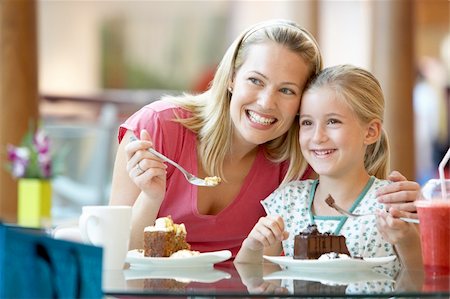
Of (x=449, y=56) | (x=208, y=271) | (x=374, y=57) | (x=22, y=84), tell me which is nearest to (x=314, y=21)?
(x=374, y=57)

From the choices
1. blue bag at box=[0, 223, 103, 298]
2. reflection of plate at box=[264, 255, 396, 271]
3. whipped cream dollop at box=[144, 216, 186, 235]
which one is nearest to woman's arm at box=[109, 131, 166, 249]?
whipped cream dollop at box=[144, 216, 186, 235]

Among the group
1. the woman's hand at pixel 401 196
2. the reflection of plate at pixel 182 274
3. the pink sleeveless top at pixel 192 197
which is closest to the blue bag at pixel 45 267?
the reflection of plate at pixel 182 274

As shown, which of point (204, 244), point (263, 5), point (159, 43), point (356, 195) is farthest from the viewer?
point (159, 43)

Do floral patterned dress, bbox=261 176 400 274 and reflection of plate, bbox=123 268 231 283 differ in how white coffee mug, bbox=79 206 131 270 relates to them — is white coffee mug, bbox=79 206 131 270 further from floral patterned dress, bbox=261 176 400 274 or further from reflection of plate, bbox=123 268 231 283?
floral patterned dress, bbox=261 176 400 274

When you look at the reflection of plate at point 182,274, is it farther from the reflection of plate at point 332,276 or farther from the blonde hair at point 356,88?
the blonde hair at point 356,88

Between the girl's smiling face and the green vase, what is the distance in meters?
2.68

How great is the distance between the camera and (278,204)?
8.25ft

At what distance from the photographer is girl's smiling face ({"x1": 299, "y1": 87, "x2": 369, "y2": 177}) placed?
7.78 feet

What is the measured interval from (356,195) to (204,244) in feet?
1.39

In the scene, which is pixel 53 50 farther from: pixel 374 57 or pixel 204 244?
pixel 204 244

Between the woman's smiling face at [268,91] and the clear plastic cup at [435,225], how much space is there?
612 millimetres

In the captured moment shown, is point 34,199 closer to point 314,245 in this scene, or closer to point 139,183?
point 139,183

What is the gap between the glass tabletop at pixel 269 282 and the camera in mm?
1565

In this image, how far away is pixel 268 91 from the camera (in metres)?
2.44
